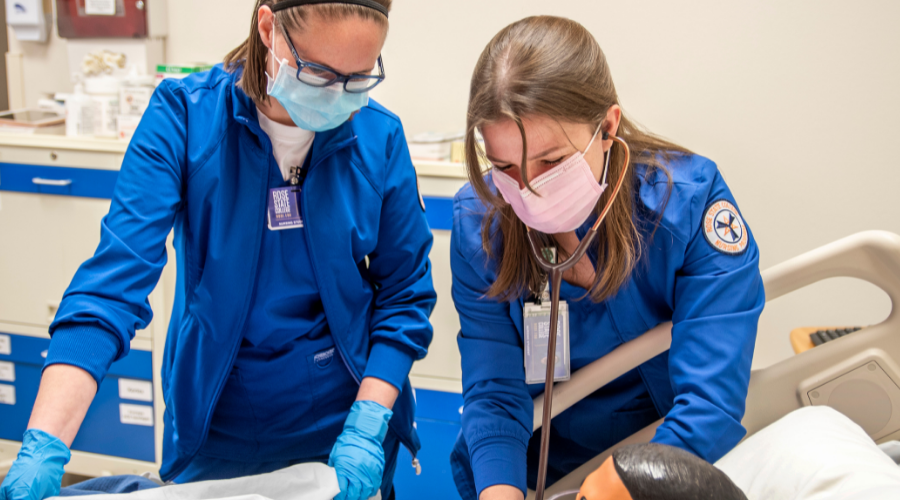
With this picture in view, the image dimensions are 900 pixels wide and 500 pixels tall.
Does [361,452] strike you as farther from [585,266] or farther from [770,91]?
[770,91]

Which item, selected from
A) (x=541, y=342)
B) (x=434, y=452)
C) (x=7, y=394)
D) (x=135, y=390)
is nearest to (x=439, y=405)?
(x=434, y=452)

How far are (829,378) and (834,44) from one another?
4.92 feet

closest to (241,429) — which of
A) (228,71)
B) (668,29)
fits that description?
(228,71)

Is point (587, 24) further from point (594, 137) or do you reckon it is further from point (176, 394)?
point (176, 394)

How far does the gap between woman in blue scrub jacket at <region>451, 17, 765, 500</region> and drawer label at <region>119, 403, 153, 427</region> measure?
4.96 ft

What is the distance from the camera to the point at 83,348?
0.94m

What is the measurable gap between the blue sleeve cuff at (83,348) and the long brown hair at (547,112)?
0.60 m

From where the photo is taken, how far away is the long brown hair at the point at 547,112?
0.93 m

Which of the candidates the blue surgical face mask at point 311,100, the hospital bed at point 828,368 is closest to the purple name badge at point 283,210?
the blue surgical face mask at point 311,100

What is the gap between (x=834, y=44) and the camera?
7.05ft

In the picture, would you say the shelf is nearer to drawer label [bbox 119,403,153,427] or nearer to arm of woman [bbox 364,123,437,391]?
drawer label [bbox 119,403,153,427]

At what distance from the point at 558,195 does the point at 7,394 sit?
236 cm

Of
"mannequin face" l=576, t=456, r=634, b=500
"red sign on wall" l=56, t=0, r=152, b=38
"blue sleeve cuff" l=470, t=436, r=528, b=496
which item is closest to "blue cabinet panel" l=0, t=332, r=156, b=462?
"red sign on wall" l=56, t=0, r=152, b=38

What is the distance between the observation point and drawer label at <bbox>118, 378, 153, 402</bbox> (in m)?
2.29
